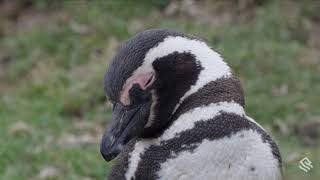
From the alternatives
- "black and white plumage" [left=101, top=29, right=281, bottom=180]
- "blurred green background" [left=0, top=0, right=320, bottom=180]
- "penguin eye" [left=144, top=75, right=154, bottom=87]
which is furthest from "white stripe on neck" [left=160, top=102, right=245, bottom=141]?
"blurred green background" [left=0, top=0, right=320, bottom=180]

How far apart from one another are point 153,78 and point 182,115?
4.1 inches

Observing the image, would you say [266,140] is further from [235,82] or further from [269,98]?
[269,98]

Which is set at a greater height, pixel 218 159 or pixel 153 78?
pixel 153 78

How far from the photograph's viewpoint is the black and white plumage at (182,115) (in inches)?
80.4

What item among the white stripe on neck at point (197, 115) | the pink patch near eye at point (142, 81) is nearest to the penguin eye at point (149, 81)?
the pink patch near eye at point (142, 81)

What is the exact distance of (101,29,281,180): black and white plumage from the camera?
6.70 ft

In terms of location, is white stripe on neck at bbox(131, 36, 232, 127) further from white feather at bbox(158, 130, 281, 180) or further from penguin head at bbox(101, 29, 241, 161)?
white feather at bbox(158, 130, 281, 180)

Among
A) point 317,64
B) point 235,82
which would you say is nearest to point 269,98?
point 317,64

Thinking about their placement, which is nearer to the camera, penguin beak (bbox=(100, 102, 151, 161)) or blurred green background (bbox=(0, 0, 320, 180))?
penguin beak (bbox=(100, 102, 151, 161))

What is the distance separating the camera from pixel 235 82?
7.00 feet

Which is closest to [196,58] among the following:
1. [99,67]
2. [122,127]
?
[122,127]

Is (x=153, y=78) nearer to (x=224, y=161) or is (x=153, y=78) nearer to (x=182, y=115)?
(x=182, y=115)

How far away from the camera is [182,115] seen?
2.08m

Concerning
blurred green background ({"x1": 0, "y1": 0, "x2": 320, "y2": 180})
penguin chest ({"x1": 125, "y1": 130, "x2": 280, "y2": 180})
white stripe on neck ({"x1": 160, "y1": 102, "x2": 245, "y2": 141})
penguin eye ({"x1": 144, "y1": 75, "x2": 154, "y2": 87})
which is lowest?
blurred green background ({"x1": 0, "y1": 0, "x2": 320, "y2": 180})
